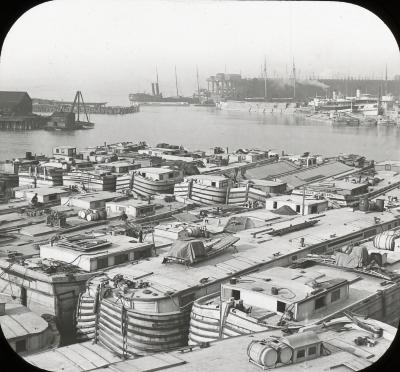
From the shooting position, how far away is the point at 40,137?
59562mm

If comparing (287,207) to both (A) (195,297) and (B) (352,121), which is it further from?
(B) (352,121)

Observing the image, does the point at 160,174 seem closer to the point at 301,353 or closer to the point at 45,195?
the point at 45,195

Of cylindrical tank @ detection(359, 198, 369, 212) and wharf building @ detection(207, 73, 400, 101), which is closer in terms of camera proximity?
cylindrical tank @ detection(359, 198, 369, 212)

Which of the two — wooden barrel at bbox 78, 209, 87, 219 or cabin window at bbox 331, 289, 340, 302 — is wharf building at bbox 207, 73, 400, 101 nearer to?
wooden barrel at bbox 78, 209, 87, 219

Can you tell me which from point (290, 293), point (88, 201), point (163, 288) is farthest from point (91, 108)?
point (290, 293)

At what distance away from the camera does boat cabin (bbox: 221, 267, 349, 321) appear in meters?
11.1

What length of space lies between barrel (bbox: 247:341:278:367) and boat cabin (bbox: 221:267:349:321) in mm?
2336

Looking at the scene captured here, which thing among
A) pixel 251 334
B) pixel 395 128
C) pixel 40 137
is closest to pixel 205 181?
pixel 251 334

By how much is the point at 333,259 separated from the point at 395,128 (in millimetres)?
64831

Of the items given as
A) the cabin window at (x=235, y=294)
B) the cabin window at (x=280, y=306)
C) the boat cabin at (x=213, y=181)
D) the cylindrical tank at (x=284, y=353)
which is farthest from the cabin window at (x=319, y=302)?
the boat cabin at (x=213, y=181)

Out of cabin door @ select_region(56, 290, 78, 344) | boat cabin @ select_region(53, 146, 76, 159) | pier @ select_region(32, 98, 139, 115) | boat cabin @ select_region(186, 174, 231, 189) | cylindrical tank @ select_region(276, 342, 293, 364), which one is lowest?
cabin door @ select_region(56, 290, 78, 344)

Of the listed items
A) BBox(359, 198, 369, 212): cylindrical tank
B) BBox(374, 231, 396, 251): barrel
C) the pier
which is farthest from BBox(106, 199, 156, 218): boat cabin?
the pier

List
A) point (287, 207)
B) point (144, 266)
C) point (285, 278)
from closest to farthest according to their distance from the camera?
1. point (285, 278)
2. point (144, 266)
3. point (287, 207)

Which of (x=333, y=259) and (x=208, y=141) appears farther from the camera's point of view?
(x=208, y=141)
